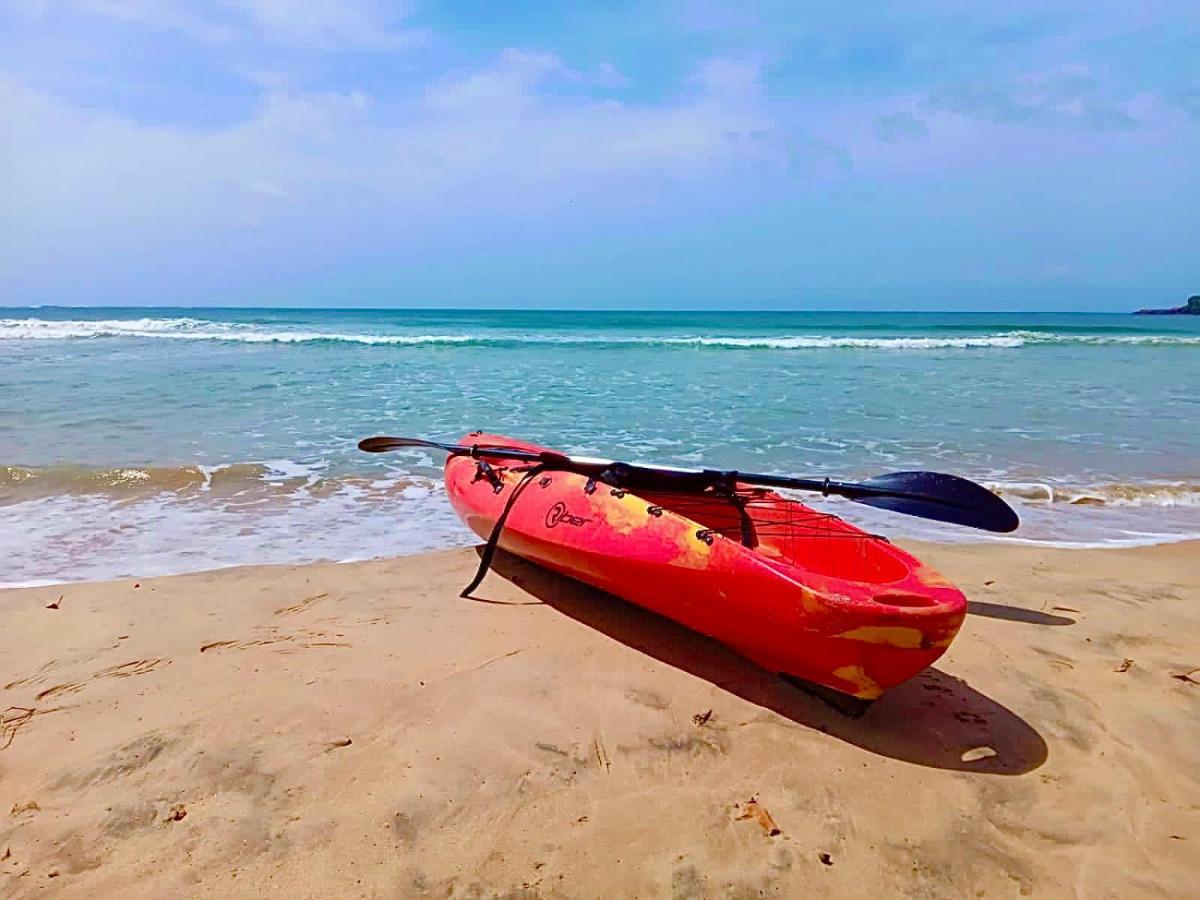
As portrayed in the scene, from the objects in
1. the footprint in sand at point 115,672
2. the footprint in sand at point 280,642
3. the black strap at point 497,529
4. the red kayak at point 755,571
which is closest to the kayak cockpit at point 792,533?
the red kayak at point 755,571

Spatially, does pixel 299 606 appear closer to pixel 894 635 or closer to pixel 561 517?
pixel 561 517

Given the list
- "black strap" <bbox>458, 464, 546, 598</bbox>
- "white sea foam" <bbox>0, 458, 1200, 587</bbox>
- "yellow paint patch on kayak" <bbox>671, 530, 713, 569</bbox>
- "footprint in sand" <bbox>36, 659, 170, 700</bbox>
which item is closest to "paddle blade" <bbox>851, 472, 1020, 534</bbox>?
"yellow paint patch on kayak" <bbox>671, 530, 713, 569</bbox>

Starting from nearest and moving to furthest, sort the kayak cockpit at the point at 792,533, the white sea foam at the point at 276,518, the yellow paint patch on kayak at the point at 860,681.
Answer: the yellow paint patch on kayak at the point at 860,681 < the kayak cockpit at the point at 792,533 < the white sea foam at the point at 276,518

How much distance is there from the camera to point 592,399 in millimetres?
13078

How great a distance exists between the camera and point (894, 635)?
2719 millimetres

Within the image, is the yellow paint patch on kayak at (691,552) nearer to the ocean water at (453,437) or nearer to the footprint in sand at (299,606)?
the footprint in sand at (299,606)

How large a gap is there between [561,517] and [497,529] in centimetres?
57

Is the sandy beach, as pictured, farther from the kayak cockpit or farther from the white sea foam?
the white sea foam

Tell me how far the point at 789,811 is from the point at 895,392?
1250 centimetres

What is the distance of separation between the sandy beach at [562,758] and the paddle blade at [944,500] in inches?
22.1

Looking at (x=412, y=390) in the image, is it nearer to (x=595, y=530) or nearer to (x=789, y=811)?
(x=595, y=530)

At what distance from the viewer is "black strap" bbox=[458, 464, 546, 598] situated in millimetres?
4312

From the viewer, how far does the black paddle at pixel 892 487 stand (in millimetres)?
3711

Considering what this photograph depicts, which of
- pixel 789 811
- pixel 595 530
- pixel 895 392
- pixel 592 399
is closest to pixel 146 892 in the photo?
pixel 789 811
